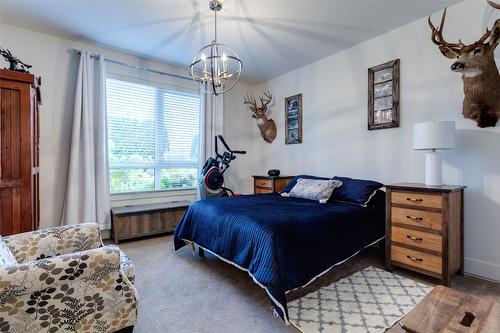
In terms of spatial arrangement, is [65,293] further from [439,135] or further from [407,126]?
[407,126]

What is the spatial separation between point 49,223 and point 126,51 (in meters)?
2.63

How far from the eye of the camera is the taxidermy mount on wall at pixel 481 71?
224 cm

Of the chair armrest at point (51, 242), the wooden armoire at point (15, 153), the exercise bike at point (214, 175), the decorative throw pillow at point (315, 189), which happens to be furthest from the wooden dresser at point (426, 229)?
the wooden armoire at point (15, 153)

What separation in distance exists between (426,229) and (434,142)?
31.7 inches

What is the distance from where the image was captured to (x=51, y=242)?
1.72 metres

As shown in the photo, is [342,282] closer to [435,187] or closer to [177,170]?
[435,187]

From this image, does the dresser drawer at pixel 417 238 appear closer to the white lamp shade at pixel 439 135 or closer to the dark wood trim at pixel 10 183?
the white lamp shade at pixel 439 135

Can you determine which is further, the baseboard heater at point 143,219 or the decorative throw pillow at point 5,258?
the baseboard heater at point 143,219

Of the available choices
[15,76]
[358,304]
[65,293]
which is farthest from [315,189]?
[15,76]

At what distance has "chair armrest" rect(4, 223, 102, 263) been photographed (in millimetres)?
1628

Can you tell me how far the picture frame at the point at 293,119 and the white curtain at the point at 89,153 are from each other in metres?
2.94

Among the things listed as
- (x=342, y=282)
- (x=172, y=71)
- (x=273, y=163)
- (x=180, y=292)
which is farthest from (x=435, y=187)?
(x=172, y=71)

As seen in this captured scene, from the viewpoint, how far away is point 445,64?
266cm

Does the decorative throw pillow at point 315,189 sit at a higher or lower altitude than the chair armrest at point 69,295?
higher
